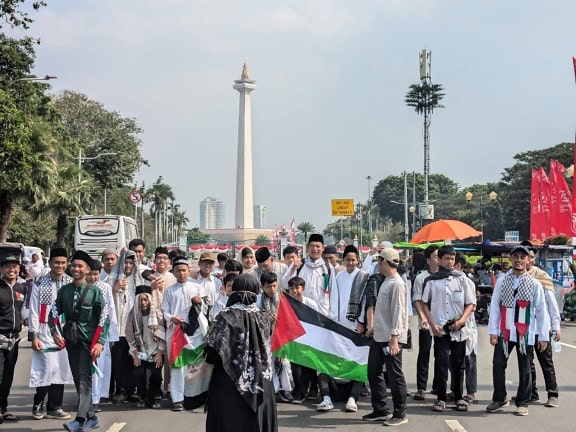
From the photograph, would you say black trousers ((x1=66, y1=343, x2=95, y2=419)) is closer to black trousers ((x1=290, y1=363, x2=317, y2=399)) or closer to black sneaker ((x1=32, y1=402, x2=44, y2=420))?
black sneaker ((x1=32, y1=402, x2=44, y2=420))

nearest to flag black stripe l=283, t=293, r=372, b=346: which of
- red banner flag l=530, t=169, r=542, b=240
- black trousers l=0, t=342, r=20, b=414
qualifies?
black trousers l=0, t=342, r=20, b=414

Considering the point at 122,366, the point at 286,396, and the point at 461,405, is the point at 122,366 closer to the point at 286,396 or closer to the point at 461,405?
the point at 286,396

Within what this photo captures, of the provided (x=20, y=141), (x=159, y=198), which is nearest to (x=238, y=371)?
(x=20, y=141)

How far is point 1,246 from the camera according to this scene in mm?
25234

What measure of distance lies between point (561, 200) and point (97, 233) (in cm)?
1861

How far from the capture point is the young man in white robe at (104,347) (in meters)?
7.97

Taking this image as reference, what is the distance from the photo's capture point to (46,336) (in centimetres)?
817

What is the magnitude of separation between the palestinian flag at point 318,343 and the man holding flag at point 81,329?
202 centimetres

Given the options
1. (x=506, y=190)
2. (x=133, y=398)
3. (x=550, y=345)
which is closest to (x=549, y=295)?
(x=550, y=345)

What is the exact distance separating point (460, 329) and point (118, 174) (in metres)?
49.0

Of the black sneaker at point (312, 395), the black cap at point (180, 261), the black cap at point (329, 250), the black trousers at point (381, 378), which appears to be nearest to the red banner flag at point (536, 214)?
the black cap at point (329, 250)

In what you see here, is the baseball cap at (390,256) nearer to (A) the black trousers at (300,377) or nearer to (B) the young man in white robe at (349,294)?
(B) the young man in white robe at (349,294)

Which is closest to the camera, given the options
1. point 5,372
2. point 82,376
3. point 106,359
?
point 82,376

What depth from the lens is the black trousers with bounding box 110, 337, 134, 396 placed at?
29.7ft
